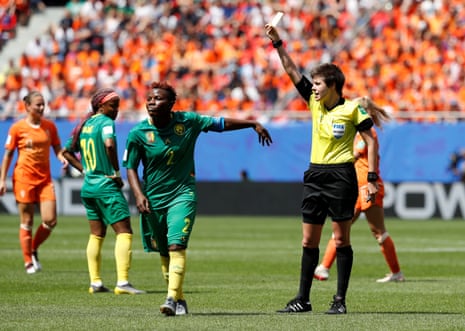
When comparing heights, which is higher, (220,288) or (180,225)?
(180,225)

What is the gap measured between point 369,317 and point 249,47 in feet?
82.0

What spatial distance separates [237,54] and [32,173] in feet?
62.7

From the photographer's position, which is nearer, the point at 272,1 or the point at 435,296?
the point at 435,296

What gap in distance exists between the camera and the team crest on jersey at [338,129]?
11211mm

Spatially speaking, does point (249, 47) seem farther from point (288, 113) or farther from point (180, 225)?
point (180, 225)

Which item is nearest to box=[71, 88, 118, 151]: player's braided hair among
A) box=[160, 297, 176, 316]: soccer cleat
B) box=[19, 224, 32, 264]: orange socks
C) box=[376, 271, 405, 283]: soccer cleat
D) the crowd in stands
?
box=[19, 224, 32, 264]: orange socks

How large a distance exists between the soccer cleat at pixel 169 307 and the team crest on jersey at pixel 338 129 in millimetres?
2169

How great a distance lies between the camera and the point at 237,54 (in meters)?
35.2

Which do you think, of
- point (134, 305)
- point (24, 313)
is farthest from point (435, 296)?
point (24, 313)

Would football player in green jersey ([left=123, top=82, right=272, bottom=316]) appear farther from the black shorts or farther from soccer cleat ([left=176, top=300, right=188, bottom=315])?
the black shorts

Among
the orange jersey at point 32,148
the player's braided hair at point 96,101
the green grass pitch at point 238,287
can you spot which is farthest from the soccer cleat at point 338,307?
the orange jersey at point 32,148

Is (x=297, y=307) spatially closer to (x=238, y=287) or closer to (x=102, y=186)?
(x=238, y=287)

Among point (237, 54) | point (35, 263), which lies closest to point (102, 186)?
point (35, 263)

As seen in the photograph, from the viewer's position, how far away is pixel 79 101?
35.2 metres
